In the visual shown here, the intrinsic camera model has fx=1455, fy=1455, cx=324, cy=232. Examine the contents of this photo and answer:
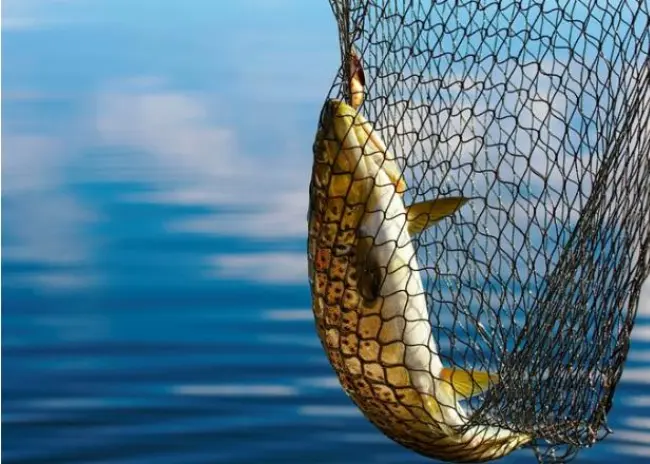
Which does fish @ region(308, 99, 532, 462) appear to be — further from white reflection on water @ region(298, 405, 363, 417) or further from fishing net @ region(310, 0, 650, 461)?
white reflection on water @ region(298, 405, 363, 417)

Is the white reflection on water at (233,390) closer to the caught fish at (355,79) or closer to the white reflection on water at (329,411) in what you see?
the white reflection on water at (329,411)

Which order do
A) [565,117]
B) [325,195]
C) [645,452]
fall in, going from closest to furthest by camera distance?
[325,195] < [565,117] < [645,452]

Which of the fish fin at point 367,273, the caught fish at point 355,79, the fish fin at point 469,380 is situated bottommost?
the fish fin at point 469,380

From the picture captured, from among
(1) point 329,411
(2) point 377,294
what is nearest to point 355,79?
(2) point 377,294

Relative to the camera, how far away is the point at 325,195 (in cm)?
299

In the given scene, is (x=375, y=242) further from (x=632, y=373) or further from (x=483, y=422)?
(x=632, y=373)

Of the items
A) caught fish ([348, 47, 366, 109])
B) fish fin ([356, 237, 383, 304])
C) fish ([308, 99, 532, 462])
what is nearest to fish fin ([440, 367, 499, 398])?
fish ([308, 99, 532, 462])

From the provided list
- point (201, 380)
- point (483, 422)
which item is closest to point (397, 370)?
point (483, 422)

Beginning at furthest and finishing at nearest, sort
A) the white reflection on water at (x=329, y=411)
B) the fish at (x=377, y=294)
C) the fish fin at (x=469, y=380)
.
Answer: the white reflection on water at (x=329, y=411), the fish fin at (x=469, y=380), the fish at (x=377, y=294)

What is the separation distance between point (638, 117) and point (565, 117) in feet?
0.62

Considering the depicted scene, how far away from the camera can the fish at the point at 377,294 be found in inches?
118

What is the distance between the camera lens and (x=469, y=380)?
3.13 meters

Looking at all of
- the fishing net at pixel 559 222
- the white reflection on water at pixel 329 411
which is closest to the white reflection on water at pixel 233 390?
the white reflection on water at pixel 329 411

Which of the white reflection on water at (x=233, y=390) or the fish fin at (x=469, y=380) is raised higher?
the white reflection on water at (x=233, y=390)
